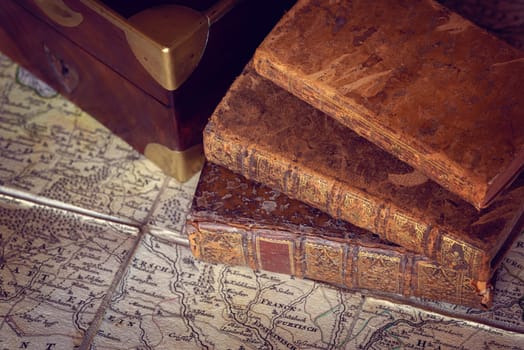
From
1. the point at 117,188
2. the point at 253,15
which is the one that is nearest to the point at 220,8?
the point at 253,15

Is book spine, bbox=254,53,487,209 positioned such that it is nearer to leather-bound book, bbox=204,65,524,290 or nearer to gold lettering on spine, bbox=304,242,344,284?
leather-bound book, bbox=204,65,524,290

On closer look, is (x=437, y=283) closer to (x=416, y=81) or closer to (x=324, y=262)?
(x=324, y=262)

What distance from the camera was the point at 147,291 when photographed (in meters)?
1.48

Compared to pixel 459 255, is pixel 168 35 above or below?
above

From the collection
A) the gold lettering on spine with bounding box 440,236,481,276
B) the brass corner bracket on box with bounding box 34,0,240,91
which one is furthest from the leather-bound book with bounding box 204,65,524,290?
the brass corner bracket on box with bounding box 34,0,240,91

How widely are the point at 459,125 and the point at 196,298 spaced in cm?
59

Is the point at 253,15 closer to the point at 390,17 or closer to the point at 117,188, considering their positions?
the point at 390,17

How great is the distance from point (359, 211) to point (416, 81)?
253mm

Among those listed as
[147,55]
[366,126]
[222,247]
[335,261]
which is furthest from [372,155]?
[147,55]

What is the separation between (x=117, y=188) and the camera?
5.39 ft

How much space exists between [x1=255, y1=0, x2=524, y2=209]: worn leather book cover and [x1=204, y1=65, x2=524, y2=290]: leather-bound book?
32mm

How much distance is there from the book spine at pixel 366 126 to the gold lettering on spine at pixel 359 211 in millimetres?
101

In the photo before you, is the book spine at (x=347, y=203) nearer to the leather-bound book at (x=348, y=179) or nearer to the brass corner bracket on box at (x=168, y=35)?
the leather-bound book at (x=348, y=179)

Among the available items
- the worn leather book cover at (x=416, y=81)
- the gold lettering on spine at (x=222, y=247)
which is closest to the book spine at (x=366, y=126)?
the worn leather book cover at (x=416, y=81)
